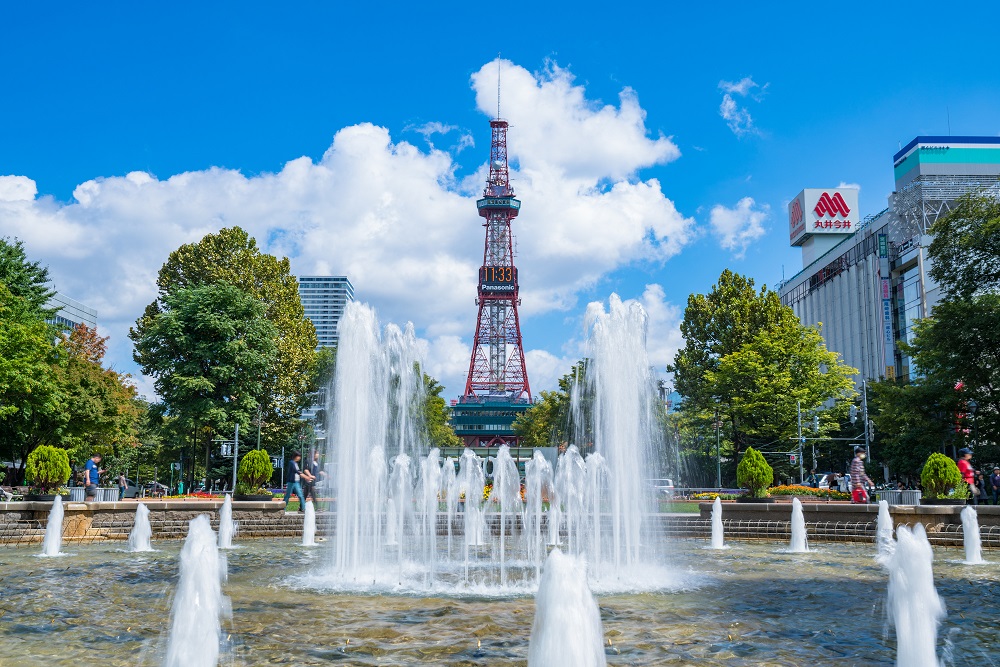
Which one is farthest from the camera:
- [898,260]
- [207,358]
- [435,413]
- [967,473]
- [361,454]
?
[898,260]

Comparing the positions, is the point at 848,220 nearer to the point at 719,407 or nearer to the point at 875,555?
the point at 719,407

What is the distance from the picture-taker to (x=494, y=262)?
127 meters

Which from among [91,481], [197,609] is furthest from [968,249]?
[197,609]

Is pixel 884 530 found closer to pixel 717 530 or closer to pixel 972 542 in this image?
pixel 972 542

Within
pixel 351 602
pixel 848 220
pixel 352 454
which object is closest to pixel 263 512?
pixel 352 454

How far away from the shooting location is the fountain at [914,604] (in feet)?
20.1

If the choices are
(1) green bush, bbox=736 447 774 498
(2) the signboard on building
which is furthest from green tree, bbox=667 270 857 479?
(2) the signboard on building

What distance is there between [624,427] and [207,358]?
2346 cm

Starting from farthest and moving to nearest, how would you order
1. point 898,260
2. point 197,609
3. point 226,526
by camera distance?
point 898,260
point 226,526
point 197,609

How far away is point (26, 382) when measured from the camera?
26359mm

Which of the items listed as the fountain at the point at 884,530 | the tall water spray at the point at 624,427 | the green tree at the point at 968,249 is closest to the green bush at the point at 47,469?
the tall water spray at the point at 624,427

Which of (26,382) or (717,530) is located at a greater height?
(26,382)

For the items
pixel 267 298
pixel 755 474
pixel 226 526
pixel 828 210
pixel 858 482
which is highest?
pixel 828 210

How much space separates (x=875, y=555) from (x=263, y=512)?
45.4 ft
